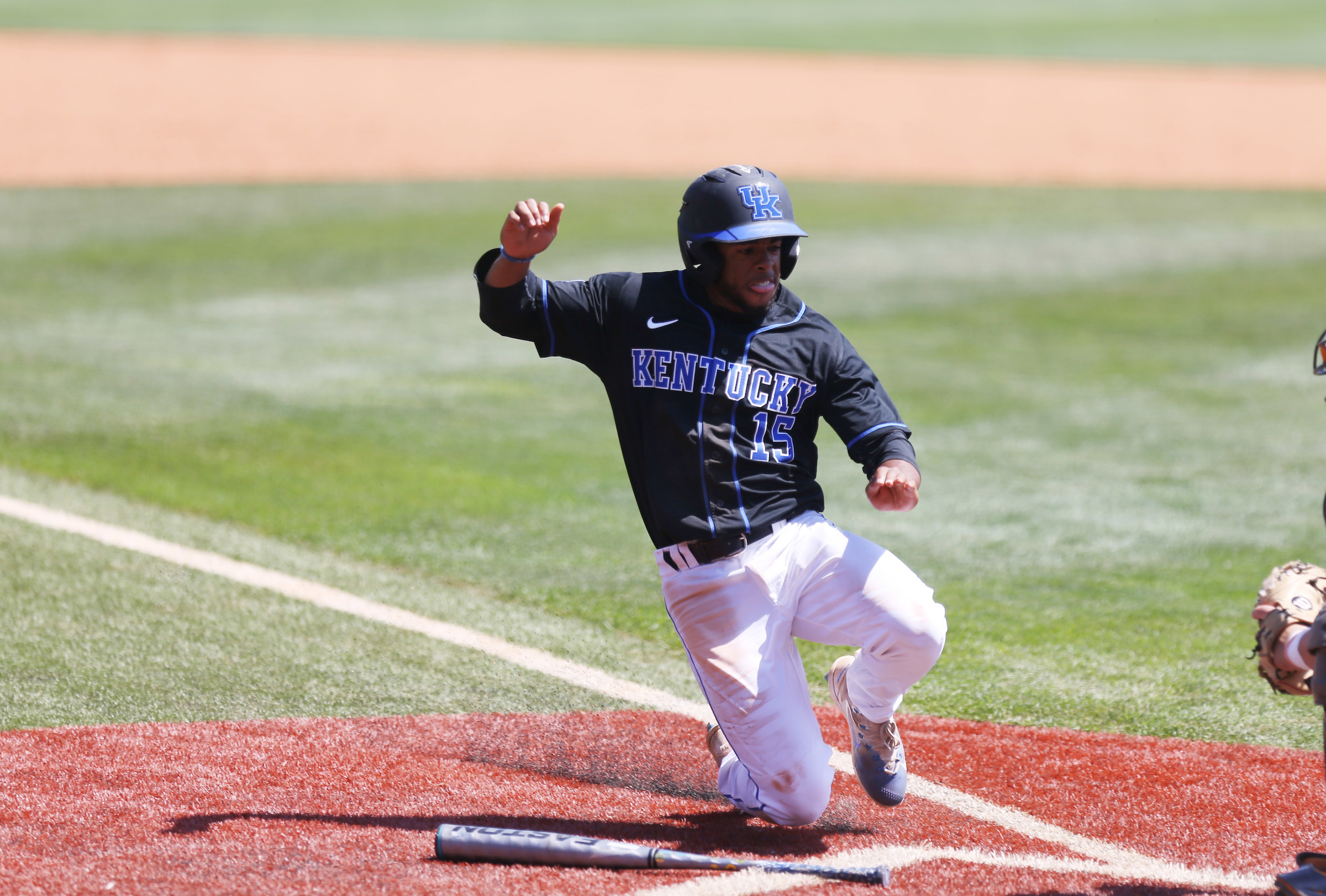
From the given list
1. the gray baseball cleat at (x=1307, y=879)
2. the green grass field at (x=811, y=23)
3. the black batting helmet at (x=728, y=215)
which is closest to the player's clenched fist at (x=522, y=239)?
the black batting helmet at (x=728, y=215)

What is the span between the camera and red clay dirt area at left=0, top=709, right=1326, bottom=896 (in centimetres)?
404

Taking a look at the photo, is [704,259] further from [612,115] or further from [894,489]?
[612,115]

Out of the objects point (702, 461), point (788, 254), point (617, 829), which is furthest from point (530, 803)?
point (788, 254)

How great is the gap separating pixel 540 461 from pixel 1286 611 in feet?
19.9

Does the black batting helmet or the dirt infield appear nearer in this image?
the black batting helmet

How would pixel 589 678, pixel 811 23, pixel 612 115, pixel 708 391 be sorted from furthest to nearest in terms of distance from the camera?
pixel 811 23, pixel 612 115, pixel 589 678, pixel 708 391

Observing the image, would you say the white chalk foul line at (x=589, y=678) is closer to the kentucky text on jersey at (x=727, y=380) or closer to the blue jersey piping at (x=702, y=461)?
the blue jersey piping at (x=702, y=461)

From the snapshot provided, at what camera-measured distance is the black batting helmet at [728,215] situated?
452 centimetres

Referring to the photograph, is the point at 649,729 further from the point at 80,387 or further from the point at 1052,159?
the point at 1052,159

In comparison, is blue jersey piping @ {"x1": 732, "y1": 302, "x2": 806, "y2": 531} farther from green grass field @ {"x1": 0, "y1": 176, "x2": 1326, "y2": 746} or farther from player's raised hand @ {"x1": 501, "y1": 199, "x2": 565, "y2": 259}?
green grass field @ {"x1": 0, "y1": 176, "x2": 1326, "y2": 746}

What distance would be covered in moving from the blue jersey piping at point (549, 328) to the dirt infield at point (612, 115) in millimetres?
17647

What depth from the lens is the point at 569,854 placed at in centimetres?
410

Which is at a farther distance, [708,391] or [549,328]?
[549,328]

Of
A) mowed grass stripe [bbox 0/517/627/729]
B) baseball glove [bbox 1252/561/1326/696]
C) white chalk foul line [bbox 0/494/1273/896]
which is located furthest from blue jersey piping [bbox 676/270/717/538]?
baseball glove [bbox 1252/561/1326/696]
